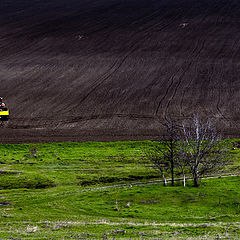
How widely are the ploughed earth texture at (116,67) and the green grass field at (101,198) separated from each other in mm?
8012

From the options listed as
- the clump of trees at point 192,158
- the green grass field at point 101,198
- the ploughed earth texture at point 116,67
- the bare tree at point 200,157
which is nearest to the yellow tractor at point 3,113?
the ploughed earth texture at point 116,67

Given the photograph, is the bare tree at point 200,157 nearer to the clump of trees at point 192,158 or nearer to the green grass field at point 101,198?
the clump of trees at point 192,158

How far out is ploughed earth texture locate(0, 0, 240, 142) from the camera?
7694cm

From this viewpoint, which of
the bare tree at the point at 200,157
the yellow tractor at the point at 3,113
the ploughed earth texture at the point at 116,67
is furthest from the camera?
the ploughed earth texture at the point at 116,67

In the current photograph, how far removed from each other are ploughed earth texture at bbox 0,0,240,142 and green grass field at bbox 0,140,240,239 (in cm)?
801

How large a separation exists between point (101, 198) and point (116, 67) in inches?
2584

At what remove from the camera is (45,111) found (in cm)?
8238

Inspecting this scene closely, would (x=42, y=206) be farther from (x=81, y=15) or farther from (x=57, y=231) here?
(x=81, y=15)

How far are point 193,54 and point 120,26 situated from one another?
31.6 metres

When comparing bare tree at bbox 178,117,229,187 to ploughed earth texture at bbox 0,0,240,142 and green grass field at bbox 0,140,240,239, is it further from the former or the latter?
ploughed earth texture at bbox 0,0,240,142

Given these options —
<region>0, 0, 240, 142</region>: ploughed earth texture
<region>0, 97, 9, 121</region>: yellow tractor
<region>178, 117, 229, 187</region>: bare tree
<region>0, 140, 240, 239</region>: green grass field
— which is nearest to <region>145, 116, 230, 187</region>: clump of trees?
<region>178, 117, 229, 187</region>: bare tree

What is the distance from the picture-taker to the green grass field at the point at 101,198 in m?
29.2

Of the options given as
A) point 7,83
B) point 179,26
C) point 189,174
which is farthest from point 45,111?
point 179,26

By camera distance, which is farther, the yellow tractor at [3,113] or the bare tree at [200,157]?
the yellow tractor at [3,113]
